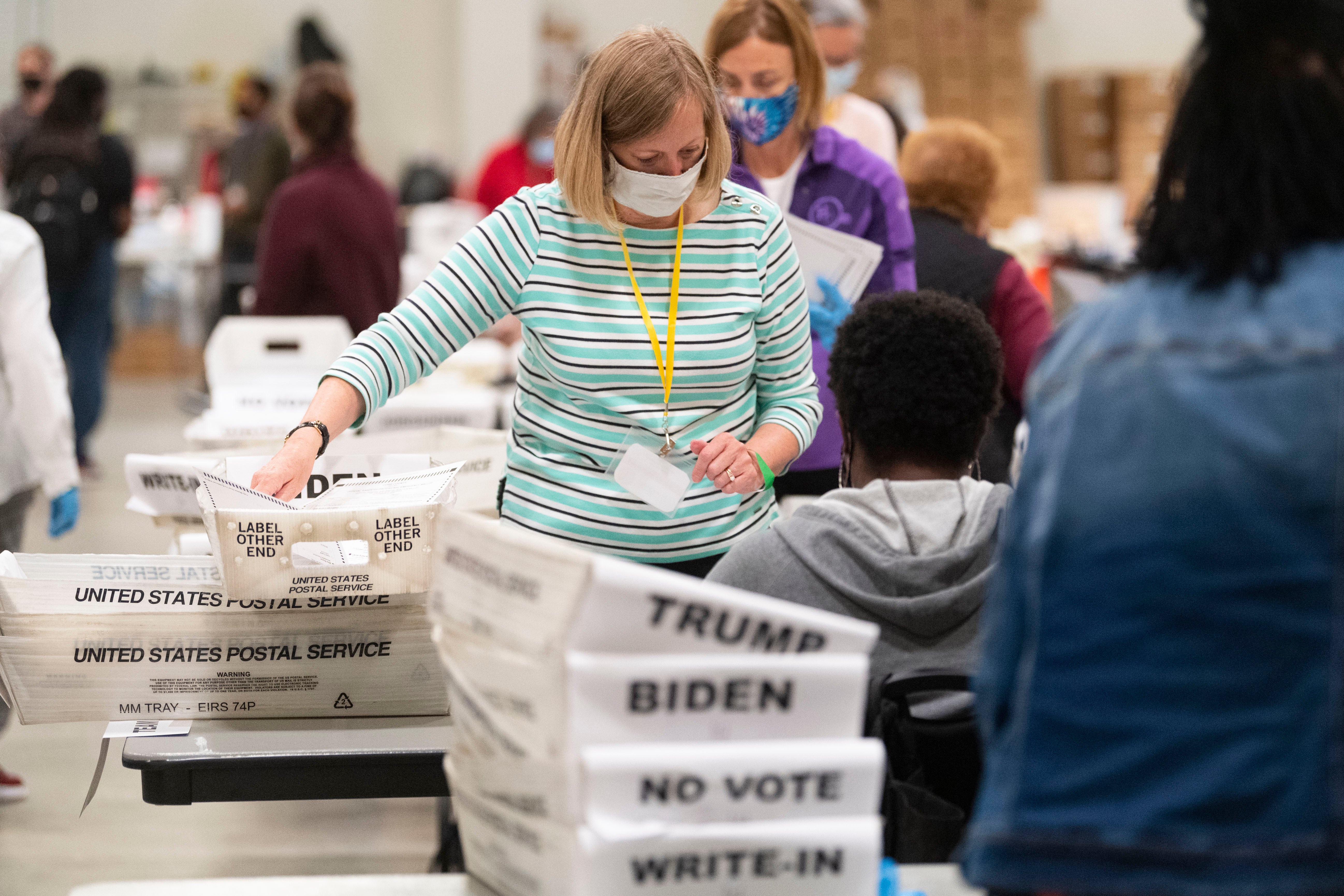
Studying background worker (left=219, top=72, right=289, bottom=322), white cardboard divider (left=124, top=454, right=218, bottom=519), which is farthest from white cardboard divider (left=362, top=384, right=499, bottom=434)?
background worker (left=219, top=72, right=289, bottom=322)

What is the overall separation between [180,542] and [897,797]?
5.14 feet

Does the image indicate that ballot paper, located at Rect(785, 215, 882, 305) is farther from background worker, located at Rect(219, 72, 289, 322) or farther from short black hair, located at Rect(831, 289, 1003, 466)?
background worker, located at Rect(219, 72, 289, 322)

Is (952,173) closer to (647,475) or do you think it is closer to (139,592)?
(647,475)

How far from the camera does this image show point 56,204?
251 inches

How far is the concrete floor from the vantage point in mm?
3088

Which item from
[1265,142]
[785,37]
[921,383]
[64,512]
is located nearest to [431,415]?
[64,512]

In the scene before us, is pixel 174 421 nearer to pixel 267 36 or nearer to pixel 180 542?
pixel 267 36

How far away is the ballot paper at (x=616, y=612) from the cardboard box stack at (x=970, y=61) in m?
10.6

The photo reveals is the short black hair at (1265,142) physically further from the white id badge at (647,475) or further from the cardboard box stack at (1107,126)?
the cardboard box stack at (1107,126)

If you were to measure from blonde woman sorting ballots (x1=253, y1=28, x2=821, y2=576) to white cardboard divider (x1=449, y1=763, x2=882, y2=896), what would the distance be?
747mm

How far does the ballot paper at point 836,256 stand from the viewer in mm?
2725

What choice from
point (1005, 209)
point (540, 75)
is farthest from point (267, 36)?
point (1005, 209)

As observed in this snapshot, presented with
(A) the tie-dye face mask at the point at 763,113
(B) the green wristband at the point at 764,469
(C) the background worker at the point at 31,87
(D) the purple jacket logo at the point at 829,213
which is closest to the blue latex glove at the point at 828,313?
(D) the purple jacket logo at the point at 829,213

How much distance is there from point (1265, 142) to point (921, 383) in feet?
2.66
